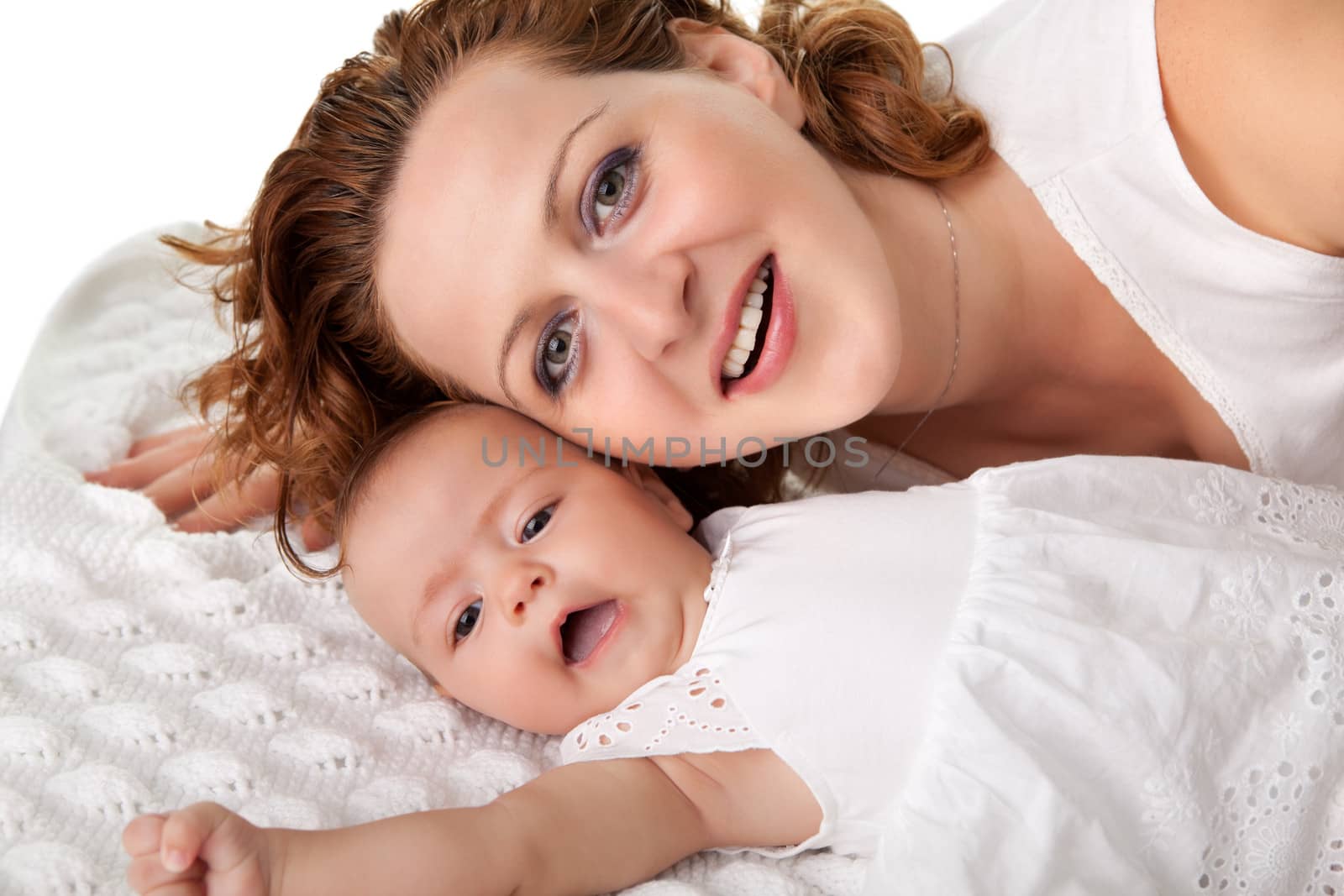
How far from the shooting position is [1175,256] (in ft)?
6.00

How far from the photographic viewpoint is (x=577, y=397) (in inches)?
66.1

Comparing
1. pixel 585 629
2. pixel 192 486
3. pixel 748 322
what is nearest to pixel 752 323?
pixel 748 322

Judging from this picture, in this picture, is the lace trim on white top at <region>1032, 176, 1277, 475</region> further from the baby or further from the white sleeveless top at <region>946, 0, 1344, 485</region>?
the baby

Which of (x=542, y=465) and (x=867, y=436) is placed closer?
(x=542, y=465)

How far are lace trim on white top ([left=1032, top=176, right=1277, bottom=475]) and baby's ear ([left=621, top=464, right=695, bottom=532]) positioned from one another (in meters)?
0.68

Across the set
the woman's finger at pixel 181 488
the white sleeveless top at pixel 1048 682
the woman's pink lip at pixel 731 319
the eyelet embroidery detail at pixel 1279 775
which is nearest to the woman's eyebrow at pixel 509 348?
the woman's pink lip at pixel 731 319

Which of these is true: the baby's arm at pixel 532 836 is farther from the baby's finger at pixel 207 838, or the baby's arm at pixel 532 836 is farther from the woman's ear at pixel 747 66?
the woman's ear at pixel 747 66

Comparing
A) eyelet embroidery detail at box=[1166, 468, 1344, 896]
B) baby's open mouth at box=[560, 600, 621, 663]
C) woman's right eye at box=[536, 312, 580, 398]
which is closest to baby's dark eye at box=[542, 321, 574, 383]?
woman's right eye at box=[536, 312, 580, 398]

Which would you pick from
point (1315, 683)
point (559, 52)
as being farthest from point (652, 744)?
point (559, 52)

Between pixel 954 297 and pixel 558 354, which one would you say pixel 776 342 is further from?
pixel 954 297

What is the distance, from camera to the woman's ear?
1.83 meters

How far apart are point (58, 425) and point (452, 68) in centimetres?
96

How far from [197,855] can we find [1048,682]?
0.90 m

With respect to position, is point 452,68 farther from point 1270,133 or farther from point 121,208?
point 121,208
